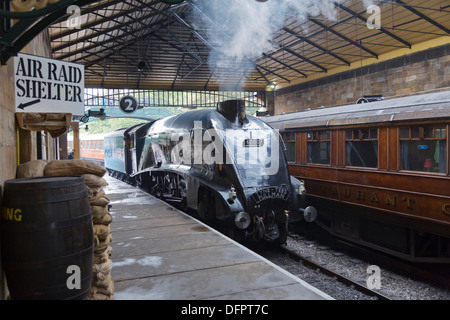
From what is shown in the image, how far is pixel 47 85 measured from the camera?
12.0ft

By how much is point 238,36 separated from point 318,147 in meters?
9.21

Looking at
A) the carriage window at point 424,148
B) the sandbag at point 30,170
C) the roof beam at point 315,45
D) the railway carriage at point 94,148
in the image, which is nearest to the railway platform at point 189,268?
the sandbag at point 30,170

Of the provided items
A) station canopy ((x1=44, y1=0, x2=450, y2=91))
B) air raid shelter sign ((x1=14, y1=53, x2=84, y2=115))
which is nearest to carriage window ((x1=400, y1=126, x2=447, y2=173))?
air raid shelter sign ((x1=14, y1=53, x2=84, y2=115))

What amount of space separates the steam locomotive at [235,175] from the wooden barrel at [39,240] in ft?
13.9

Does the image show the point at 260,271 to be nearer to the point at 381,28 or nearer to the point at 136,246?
the point at 136,246

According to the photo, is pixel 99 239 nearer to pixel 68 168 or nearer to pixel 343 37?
pixel 68 168

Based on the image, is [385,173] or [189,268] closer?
[189,268]

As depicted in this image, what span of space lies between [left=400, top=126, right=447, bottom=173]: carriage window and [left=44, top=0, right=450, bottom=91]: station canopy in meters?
8.56

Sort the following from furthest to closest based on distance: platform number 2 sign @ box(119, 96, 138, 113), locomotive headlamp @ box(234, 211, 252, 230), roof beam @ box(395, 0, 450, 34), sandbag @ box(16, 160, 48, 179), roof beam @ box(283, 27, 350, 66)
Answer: roof beam @ box(283, 27, 350, 66)
platform number 2 sign @ box(119, 96, 138, 113)
roof beam @ box(395, 0, 450, 34)
locomotive headlamp @ box(234, 211, 252, 230)
sandbag @ box(16, 160, 48, 179)

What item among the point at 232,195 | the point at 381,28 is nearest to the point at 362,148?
the point at 232,195

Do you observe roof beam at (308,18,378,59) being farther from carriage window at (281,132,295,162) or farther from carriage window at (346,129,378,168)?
carriage window at (346,129,378,168)

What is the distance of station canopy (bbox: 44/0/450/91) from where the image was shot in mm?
15086

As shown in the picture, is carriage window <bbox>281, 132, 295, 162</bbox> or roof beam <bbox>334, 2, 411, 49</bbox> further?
roof beam <bbox>334, 2, 411, 49</bbox>

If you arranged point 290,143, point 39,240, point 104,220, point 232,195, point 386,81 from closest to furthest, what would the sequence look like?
point 39,240
point 104,220
point 232,195
point 290,143
point 386,81
